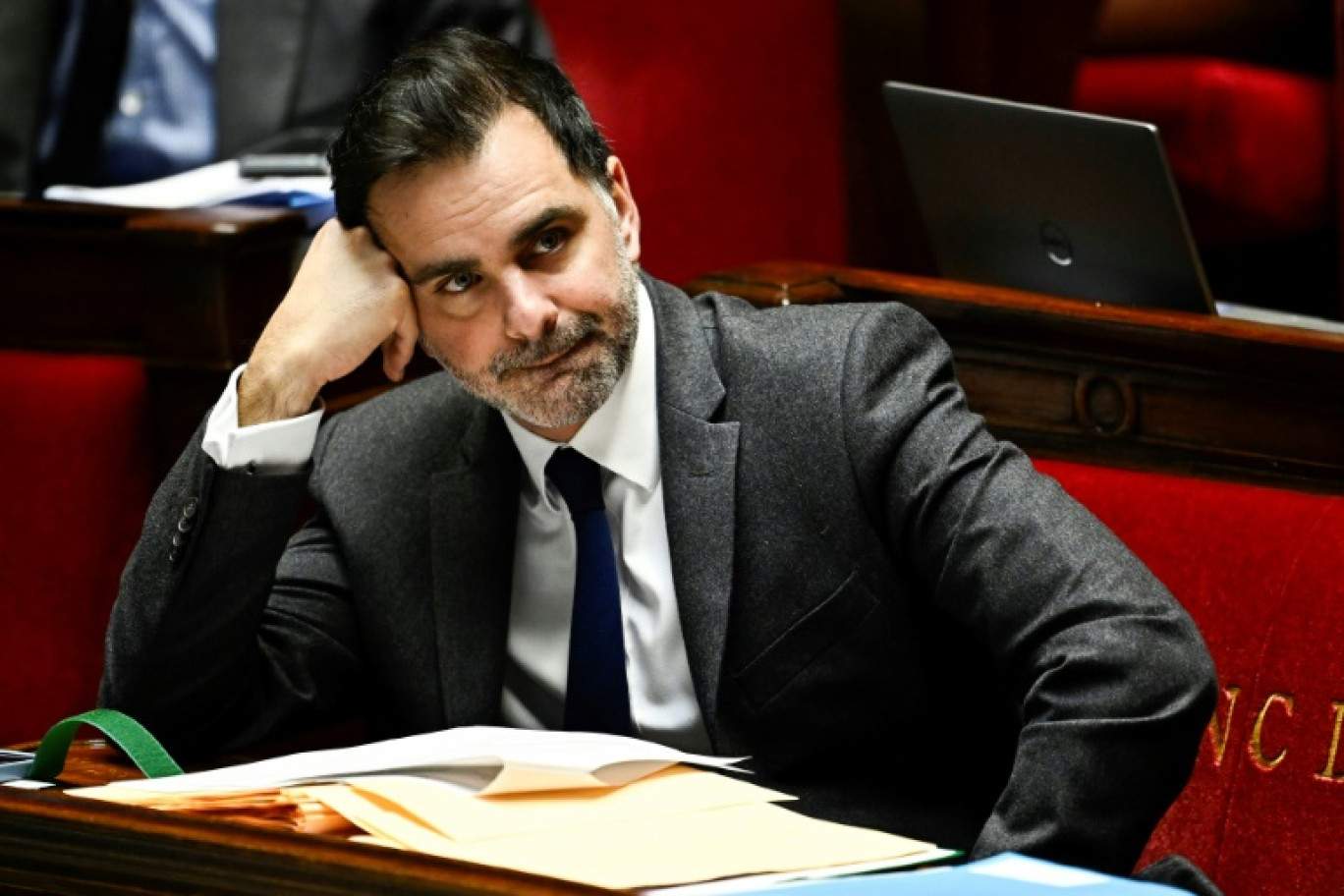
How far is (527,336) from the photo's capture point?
4.67ft

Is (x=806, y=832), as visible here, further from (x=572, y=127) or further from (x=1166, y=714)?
(x=572, y=127)

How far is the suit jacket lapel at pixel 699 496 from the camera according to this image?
4.74 ft

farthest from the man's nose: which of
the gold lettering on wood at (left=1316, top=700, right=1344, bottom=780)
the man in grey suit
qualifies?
the gold lettering on wood at (left=1316, top=700, right=1344, bottom=780)

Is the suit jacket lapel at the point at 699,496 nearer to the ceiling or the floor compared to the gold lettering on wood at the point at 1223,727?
nearer to the ceiling

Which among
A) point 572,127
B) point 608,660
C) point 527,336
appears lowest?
point 608,660

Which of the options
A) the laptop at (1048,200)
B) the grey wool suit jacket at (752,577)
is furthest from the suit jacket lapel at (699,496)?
the laptop at (1048,200)

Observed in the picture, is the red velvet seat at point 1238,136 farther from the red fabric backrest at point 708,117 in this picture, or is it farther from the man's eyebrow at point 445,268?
the man's eyebrow at point 445,268

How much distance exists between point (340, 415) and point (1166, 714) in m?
0.72

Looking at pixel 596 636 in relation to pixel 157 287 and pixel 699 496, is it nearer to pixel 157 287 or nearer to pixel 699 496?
pixel 699 496

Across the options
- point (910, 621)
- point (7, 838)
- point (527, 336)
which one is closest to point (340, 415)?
point (527, 336)

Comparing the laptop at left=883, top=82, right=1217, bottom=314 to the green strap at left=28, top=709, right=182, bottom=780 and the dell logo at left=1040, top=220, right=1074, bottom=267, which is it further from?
the green strap at left=28, top=709, right=182, bottom=780

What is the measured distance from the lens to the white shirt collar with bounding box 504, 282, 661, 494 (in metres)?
1.49

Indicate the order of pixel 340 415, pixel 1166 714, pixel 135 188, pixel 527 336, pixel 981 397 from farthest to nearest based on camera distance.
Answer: pixel 135 188, pixel 981 397, pixel 340 415, pixel 527 336, pixel 1166 714

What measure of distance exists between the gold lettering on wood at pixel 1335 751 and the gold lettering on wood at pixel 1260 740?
1.3 inches
